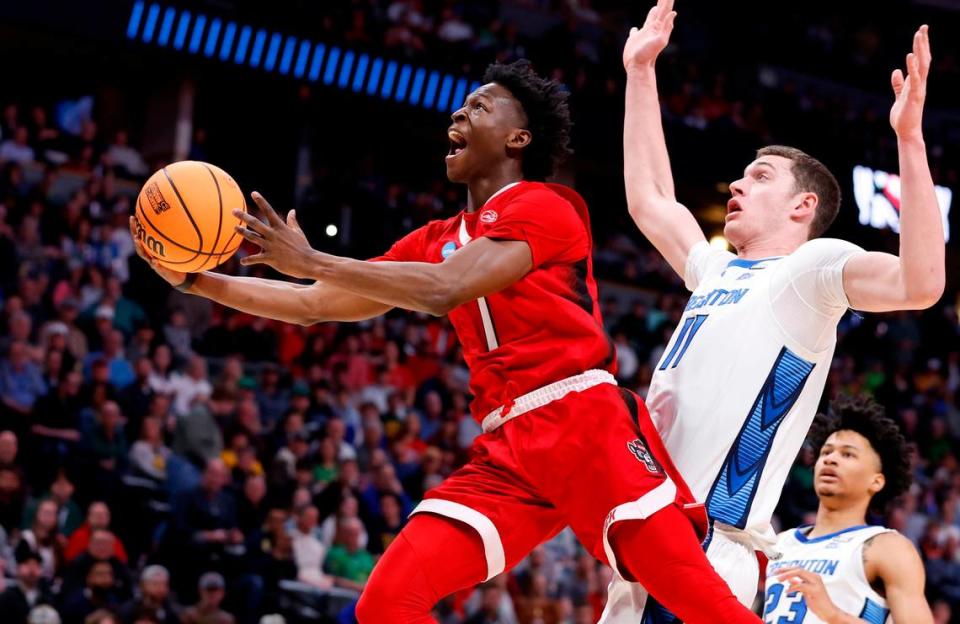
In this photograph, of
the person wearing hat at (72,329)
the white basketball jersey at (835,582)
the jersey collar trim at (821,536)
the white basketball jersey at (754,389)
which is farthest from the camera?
the person wearing hat at (72,329)

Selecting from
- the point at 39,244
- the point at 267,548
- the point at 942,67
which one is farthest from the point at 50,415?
the point at 942,67

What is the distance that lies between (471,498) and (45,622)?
519 centimetres

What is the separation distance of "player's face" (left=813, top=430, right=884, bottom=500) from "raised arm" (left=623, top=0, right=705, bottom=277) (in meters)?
1.36

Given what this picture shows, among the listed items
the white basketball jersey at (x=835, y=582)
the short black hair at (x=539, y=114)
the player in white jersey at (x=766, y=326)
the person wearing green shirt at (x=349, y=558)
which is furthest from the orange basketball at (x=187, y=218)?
the person wearing green shirt at (x=349, y=558)

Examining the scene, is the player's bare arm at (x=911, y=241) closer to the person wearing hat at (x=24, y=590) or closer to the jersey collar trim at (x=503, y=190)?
the jersey collar trim at (x=503, y=190)

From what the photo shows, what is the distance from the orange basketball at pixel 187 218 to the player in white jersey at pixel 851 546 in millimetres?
2396

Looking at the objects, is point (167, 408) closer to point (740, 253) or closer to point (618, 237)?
point (740, 253)

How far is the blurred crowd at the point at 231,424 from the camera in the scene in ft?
30.5

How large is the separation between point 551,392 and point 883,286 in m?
1.04

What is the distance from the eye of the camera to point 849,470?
575 centimetres

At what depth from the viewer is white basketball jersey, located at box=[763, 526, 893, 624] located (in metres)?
5.29

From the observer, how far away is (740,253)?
15.5 feet

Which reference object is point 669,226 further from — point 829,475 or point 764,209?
point 829,475

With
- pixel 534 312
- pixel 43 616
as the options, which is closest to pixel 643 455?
pixel 534 312
